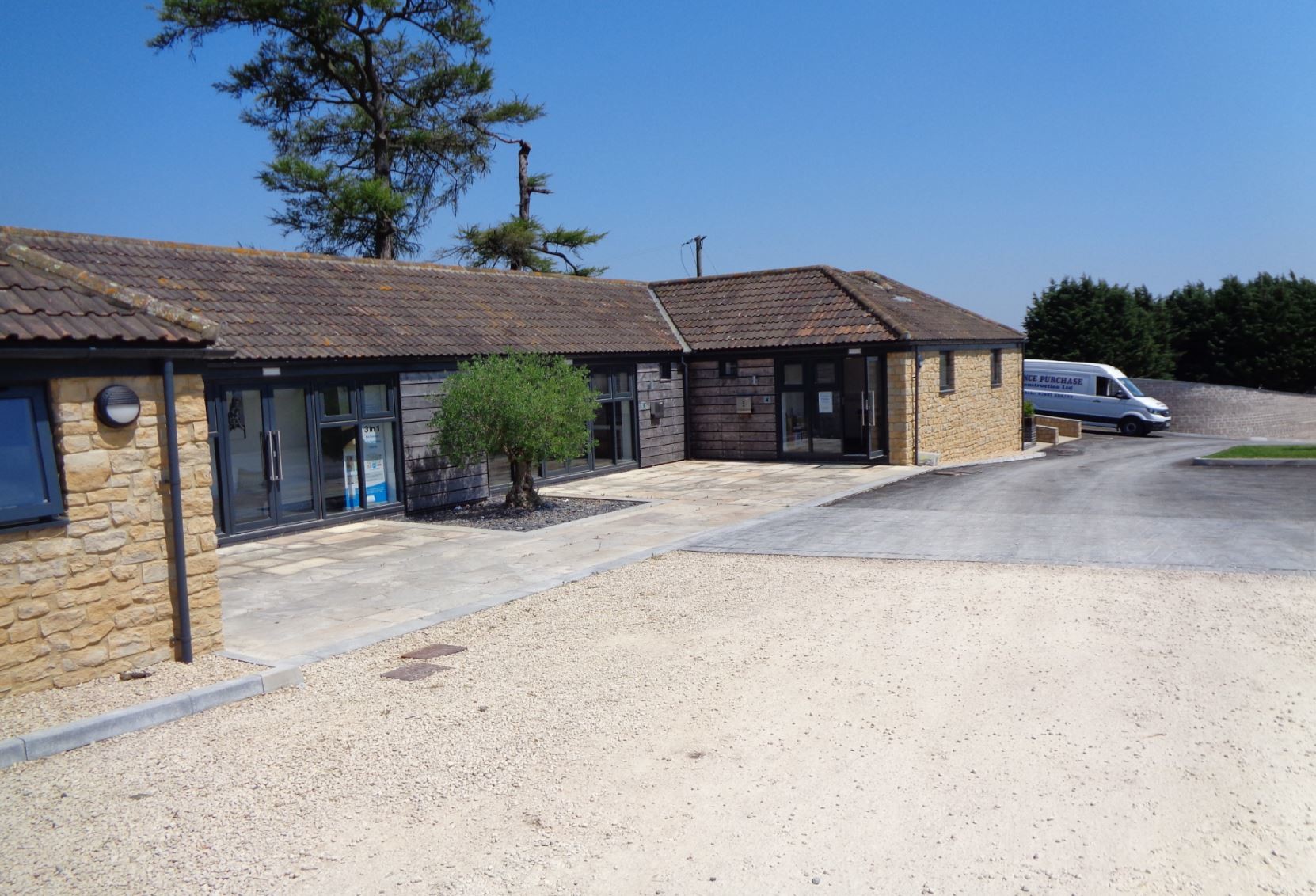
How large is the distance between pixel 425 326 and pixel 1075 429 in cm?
2359

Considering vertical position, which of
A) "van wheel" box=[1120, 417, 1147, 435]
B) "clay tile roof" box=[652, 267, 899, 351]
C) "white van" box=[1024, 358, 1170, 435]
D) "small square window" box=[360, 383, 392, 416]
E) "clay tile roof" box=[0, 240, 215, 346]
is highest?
"clay tile roof" box=[652, 267, 899, 351]

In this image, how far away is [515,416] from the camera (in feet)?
47.6

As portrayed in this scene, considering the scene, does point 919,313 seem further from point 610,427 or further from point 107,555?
point 107,555

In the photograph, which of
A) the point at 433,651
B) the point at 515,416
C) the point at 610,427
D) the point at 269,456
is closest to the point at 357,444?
the point at 269,456

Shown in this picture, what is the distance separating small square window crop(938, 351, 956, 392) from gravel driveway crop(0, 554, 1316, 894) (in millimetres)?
13858

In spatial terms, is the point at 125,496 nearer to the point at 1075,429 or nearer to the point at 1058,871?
the point at 1058,871

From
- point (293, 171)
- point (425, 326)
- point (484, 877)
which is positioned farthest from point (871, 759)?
point (293, 171)

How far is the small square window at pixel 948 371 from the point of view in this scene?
72.7ft

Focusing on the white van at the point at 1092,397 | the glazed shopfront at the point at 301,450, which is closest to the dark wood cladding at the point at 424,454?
the glazed shopfront at the point at 301,450

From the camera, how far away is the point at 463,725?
636 cm

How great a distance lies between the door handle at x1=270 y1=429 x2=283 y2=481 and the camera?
13.7m

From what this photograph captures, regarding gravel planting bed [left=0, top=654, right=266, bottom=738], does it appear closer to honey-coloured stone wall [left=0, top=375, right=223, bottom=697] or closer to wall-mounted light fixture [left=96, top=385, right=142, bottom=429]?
honey-coloured stone wall [left=0, top=375, right=223, bottom=697]

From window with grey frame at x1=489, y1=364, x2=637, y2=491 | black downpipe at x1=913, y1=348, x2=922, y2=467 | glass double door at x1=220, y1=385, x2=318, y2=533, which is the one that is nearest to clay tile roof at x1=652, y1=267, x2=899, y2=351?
black downpipe at x1=913, y1=348, x2=922, y2=467

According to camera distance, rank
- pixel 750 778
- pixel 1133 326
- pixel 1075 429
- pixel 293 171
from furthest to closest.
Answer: pixel 1133 326 → pixel 1075 429 → pixel 293 171 → pixel 750 778
